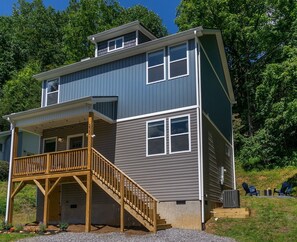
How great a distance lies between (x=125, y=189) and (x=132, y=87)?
15.2 ft

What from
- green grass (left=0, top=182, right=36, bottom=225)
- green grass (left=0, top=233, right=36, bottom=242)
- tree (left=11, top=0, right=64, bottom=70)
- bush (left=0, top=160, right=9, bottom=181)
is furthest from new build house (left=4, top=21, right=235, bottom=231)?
tree (left=11, top=0, right=64, bottom=70)

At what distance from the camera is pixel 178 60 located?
53.5 feet

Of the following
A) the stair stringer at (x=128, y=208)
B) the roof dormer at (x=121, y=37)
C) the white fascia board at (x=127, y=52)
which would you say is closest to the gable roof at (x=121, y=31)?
the roof dormer at (x=121, y=37)

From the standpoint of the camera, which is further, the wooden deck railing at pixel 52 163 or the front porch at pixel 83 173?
the wooden deck railing at pixel 52 163

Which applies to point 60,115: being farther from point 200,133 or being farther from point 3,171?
point 3,171

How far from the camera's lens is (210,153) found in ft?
54.3

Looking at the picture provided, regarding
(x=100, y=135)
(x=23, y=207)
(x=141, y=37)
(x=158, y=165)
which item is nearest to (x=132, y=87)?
(x=100, y=135)

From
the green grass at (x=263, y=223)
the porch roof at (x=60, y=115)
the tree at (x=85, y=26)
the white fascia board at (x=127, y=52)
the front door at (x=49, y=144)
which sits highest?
the tree at (x=85, y=26)

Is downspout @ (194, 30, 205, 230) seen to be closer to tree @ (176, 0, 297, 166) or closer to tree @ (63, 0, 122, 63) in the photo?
tree @ (176, 0, 297, 166)

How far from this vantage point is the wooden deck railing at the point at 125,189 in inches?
539

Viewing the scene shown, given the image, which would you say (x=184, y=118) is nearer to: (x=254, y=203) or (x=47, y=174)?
(x=254, y=203)

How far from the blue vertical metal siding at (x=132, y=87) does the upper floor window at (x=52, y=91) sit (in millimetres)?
390

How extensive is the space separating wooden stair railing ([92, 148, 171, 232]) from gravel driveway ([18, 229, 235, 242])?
24.0 inches

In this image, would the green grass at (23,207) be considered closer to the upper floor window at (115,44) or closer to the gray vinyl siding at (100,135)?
the gray vinyl siding at (100,135)
